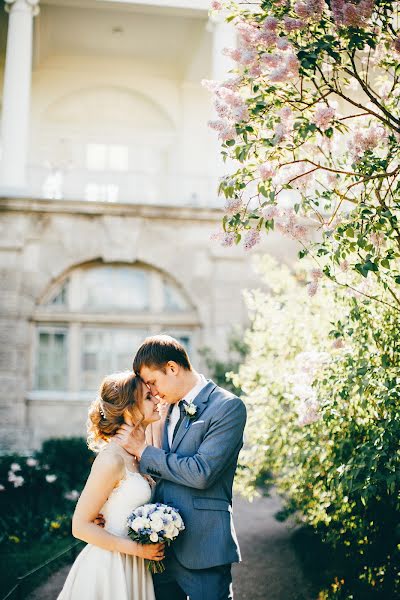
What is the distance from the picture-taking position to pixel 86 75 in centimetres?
1650

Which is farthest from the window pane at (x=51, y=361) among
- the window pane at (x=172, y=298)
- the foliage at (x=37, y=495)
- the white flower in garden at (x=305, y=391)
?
the white flower in garden at (x=305, y=391)

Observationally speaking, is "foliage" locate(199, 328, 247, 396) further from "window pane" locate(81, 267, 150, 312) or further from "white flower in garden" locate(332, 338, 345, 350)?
"white flower in garden" locate(332, 338, 345, 350)

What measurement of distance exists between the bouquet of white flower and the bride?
0.13 m

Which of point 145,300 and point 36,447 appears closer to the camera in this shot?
point 36,447

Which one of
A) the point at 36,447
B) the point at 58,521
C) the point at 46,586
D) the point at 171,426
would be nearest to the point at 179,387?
the point at 171,426

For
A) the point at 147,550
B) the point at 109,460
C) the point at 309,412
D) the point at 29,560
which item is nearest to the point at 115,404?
the point at 109,460

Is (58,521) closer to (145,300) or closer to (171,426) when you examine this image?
(171,426)

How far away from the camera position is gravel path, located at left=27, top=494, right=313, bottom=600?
6.09 m

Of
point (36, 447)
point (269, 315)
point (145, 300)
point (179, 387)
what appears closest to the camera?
point (179, 387)

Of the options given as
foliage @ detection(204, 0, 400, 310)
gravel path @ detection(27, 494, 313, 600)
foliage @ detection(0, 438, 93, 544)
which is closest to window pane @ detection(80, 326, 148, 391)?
foliage @ detection(0, 438, 93, 544)

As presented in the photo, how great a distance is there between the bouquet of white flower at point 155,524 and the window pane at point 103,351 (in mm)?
9853

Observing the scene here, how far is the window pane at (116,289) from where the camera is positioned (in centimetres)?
1301

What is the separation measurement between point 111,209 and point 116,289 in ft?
5.89

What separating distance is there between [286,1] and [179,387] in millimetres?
2668
